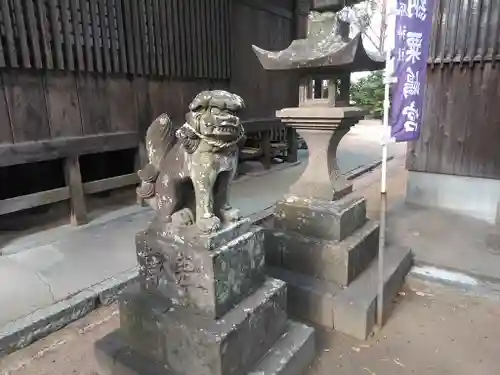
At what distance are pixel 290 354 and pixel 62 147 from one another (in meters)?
3.53

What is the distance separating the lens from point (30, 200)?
4086 mm

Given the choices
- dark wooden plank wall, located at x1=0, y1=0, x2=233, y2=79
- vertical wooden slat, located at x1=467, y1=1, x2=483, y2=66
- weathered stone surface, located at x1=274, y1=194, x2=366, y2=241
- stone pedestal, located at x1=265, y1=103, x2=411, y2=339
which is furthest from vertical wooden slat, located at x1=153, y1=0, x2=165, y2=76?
vertical wooden slat, located at x1=467, y1=1, x2=483, y2=66

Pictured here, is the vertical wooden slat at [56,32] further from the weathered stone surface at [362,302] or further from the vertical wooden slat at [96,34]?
the weathered stone surface at [362,302]

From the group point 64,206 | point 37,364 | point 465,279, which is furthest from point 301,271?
point 64,206

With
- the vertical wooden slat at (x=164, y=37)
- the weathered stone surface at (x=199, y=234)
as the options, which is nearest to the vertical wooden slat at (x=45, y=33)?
the vertical wooden slat at (x=164, y=37)

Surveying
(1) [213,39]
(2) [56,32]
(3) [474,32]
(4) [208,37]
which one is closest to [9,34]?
(2) [56,32]

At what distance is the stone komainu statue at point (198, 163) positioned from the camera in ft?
5.94

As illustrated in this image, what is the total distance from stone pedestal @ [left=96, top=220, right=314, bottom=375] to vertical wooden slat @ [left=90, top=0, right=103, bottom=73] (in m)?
3.22

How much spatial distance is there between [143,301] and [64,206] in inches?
153

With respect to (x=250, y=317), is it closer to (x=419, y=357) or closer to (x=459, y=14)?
(x=419, y=357)

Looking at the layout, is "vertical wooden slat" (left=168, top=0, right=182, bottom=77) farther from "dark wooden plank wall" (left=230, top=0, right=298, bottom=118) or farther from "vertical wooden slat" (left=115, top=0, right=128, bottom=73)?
"dark wooden plank wall" (left=230, top=0, right=298, bottom=118)

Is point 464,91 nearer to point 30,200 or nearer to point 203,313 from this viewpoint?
point 203,313

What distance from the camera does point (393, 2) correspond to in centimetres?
231

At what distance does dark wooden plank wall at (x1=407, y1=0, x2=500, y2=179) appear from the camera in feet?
15.5
